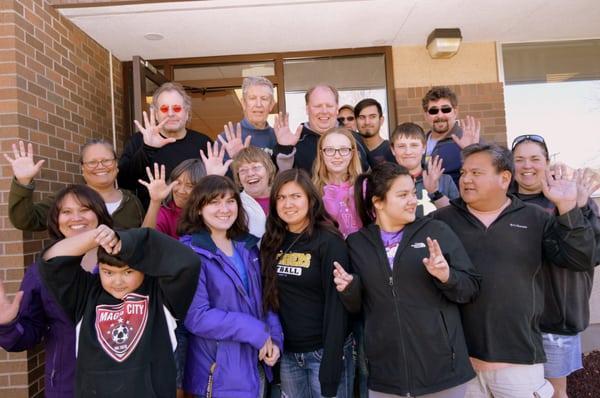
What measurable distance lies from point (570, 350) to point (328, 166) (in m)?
1.95

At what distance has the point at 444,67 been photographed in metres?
6.05

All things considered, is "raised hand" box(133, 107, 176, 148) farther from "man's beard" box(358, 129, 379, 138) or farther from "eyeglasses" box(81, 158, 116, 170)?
"man's beard" box(358, 129, 379, 138)

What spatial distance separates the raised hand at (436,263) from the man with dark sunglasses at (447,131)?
70.6 inches

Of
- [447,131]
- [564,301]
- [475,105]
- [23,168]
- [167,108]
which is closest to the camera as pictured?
[564,301]

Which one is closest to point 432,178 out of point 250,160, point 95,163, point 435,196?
point 435,196

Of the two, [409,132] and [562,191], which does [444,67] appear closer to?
[409,132]

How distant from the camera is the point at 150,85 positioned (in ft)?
19.0

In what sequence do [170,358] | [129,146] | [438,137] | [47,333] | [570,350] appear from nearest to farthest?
[170,358], [47,333], [570,350], [129,146], [438,137]

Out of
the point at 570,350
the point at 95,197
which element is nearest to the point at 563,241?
the point at 570,350

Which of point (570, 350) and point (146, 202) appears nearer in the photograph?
point (570, 350)

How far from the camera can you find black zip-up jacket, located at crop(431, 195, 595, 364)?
241 cm

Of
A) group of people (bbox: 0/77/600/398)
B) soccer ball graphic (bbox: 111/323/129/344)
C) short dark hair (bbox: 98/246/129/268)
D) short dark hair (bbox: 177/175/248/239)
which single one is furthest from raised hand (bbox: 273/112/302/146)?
soccer ball graphic (bbox: 111/323/129/344)

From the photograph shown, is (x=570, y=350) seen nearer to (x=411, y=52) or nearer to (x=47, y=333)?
(x=47, y=333)

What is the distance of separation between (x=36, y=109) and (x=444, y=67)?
4846 mm
